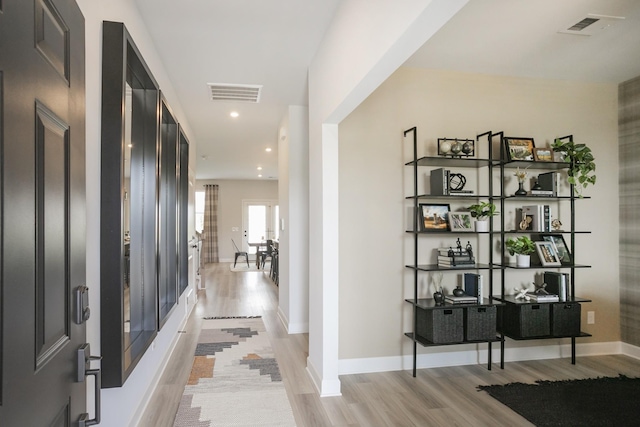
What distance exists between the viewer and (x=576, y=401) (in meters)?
2.99

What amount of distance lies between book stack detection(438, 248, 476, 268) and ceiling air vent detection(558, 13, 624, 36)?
1.80 meters

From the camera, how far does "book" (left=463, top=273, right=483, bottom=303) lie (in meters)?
3.49

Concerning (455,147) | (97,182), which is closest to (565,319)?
(455,147)

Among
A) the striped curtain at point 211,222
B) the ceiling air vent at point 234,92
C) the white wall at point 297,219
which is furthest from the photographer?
the striped curtain at point 211,222

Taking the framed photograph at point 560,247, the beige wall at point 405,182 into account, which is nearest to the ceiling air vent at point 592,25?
the beige wall at point 405,182

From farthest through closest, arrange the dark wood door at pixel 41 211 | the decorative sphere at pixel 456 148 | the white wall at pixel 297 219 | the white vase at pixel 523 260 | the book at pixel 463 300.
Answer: the white wall at pixel 297 219 → the white vase at pixel 523 260 → the decorative sphere at pixel 456 148 → the book at pixel 463 300 → the dark wood door at pixel 41 211

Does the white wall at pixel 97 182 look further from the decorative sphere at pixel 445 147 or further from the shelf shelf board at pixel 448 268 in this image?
the decorative sphere at pixel 445 147

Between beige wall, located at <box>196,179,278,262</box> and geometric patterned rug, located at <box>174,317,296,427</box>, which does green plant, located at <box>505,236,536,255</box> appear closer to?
geometric patterned rug, located at <box>174,317,296,427</box>

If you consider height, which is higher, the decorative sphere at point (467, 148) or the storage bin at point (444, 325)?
the decorative sphere at point (467, 148)

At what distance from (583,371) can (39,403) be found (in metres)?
4.09

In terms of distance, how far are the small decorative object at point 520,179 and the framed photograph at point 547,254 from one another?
0.49 m

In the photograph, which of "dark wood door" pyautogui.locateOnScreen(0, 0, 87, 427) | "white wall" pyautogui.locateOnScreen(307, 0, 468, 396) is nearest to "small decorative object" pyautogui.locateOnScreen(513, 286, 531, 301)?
"white wall" pyautogui.locateOnScreen(307, 0, 468, 396)

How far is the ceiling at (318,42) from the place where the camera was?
2.71 meters

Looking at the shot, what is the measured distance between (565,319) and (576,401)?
0.84m
